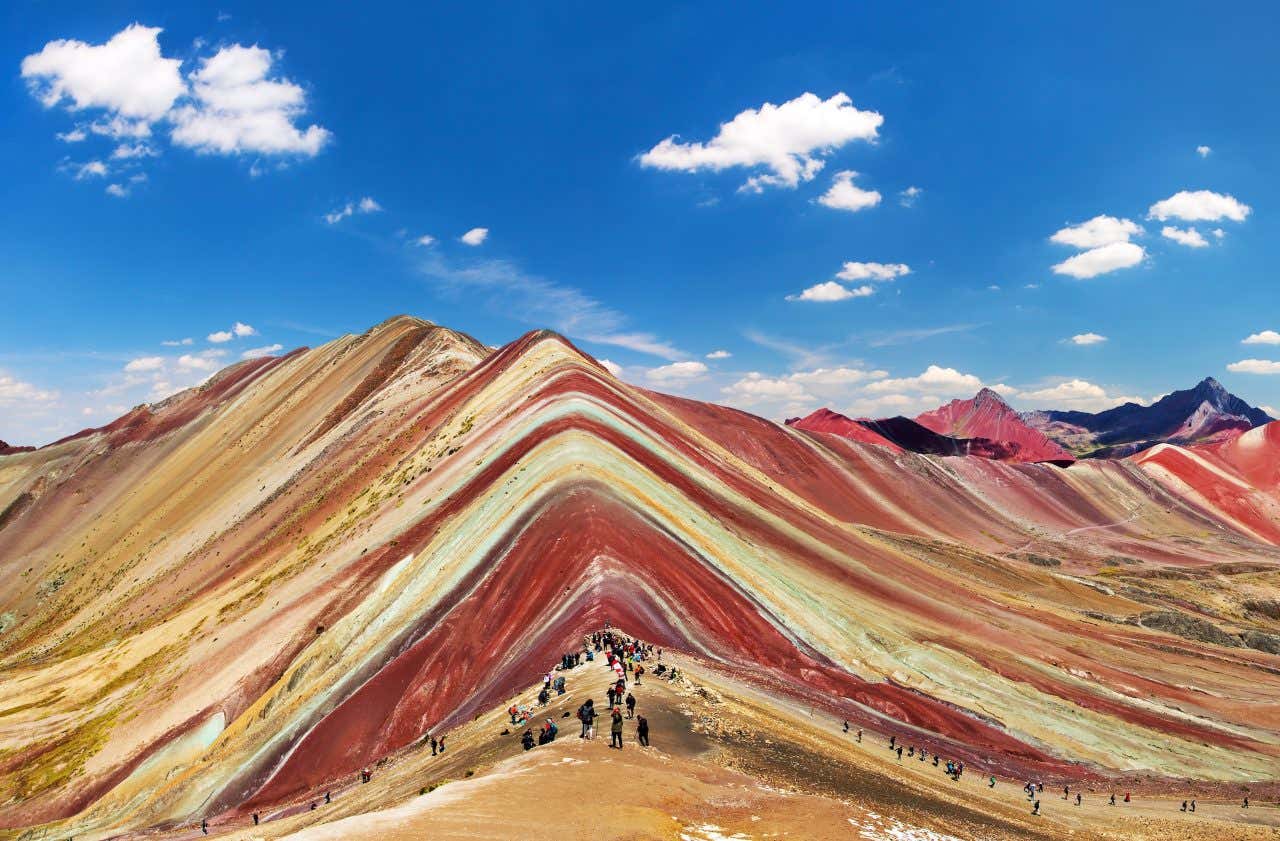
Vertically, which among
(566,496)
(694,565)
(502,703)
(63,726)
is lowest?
(63,726)

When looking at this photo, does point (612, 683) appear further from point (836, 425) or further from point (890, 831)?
point (836, 425)

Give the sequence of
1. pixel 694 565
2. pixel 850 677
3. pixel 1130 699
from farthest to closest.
Result: pixel 1130 699, pixel 694 565, pixel 850 677

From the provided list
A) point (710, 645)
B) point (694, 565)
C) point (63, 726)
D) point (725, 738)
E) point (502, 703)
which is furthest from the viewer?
point (63, 726)

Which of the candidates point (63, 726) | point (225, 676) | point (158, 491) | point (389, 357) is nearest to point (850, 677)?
point (225, 676)

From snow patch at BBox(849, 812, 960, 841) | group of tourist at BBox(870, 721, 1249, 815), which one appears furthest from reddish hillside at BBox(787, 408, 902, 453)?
snow patch at BBox(849, 812, 960, 841)

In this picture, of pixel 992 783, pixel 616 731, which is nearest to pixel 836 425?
pixel 992 783

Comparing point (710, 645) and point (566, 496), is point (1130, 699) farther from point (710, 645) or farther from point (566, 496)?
point (566, 496)
